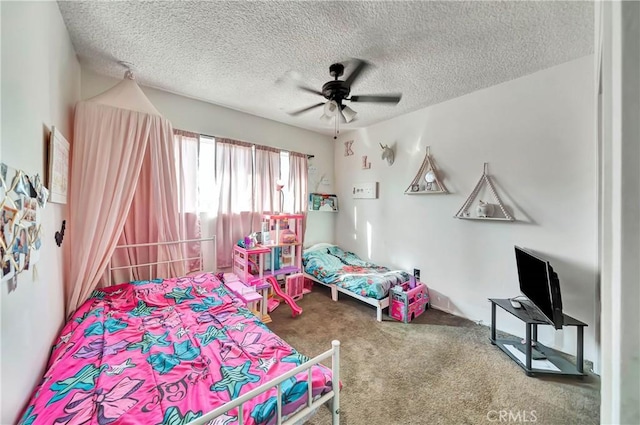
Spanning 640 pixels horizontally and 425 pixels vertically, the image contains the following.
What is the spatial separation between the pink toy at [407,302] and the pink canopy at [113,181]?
2.80 meters

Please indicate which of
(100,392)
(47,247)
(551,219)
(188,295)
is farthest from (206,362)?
(551,219)

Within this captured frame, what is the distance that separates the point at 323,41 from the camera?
1.93 metres

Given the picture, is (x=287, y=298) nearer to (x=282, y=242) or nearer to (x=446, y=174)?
(x=282, y=242)

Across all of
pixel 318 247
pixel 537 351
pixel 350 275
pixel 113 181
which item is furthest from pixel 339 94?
pixel 537 351

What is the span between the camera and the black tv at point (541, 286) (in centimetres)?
184

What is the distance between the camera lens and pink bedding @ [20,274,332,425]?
1.04 meters

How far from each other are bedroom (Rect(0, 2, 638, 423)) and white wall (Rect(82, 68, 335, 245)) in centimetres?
2

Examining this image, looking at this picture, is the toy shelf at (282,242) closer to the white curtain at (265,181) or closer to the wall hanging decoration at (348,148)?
the white curtain at (265,181)

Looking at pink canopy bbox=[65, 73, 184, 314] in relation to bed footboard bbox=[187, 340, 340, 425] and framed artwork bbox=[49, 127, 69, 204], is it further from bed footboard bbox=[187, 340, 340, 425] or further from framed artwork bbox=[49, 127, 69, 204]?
bed footboard bbox=[187, 340, 340, 425]

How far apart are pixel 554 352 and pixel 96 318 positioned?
397 cm

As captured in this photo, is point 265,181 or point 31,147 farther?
point 265,181

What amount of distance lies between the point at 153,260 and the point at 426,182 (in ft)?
11.4

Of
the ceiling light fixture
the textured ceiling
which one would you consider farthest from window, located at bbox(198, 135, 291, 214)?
the ceiling light fixture

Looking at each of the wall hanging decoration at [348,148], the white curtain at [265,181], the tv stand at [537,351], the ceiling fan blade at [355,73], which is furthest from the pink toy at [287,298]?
the wall hanging decoration at [348,148]
